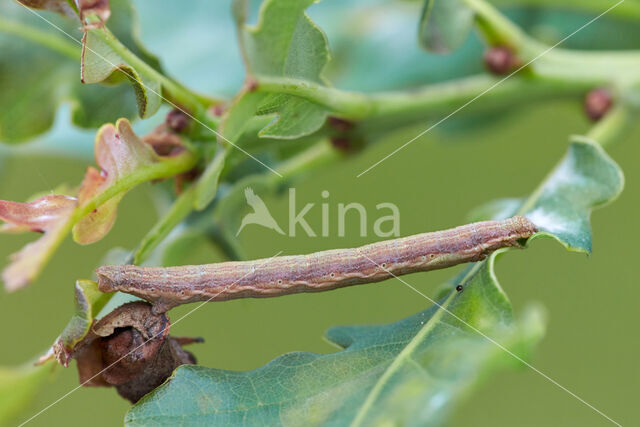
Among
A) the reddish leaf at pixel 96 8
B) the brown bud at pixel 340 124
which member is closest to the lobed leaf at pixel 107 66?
the reddish leaf at pixel 96 8

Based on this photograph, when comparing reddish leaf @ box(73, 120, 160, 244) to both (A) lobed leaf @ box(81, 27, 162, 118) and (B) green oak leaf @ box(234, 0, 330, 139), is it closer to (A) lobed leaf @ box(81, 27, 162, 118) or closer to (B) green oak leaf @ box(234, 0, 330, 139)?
(A) lobed leaf @ box(81, 27, 162, 118)

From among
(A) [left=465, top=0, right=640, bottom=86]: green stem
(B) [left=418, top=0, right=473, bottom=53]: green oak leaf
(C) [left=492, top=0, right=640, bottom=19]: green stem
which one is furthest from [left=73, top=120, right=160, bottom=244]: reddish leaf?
(C) [left=492, top=0, right=640, bottom=19]: green stem

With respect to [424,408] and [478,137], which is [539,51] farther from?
[424,408]

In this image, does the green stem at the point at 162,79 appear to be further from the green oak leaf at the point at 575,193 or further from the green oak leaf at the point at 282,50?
the green oak leaf at the point at 575,193

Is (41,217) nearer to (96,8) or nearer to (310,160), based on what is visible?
(96,8)

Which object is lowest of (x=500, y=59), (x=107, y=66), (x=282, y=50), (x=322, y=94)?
(x=500, y=59)

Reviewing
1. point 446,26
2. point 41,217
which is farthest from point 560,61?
point 41,217
